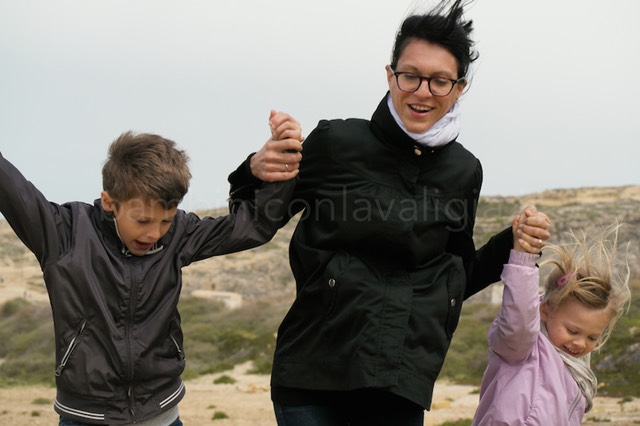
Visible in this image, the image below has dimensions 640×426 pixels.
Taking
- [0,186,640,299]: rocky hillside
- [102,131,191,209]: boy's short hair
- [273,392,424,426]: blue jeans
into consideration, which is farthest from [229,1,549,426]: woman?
[0,186,640,299]: rocky hillside

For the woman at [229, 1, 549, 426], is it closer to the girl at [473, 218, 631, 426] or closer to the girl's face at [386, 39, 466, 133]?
the girl's face at [386, 39, 466, 133]

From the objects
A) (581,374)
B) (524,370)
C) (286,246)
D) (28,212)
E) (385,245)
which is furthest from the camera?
(286,246)

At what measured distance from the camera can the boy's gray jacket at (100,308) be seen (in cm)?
299

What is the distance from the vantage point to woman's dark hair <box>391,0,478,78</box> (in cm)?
313

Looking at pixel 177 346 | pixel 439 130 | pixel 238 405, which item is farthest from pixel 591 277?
pixel 238 405

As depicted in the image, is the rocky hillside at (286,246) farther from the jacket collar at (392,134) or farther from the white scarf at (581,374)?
the jacket collar at (392,134)

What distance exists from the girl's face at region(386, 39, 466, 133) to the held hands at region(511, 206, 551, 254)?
53 centimetres

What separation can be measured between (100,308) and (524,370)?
5.32 feet

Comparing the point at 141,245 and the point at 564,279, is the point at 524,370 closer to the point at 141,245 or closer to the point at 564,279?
the point at 564,279

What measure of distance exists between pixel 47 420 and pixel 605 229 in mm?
10505

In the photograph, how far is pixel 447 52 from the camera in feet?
10.4

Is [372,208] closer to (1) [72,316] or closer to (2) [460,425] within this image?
(1) [72,316]

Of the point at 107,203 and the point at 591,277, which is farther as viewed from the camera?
the point at 591,277

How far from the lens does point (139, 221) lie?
3.08 metres
